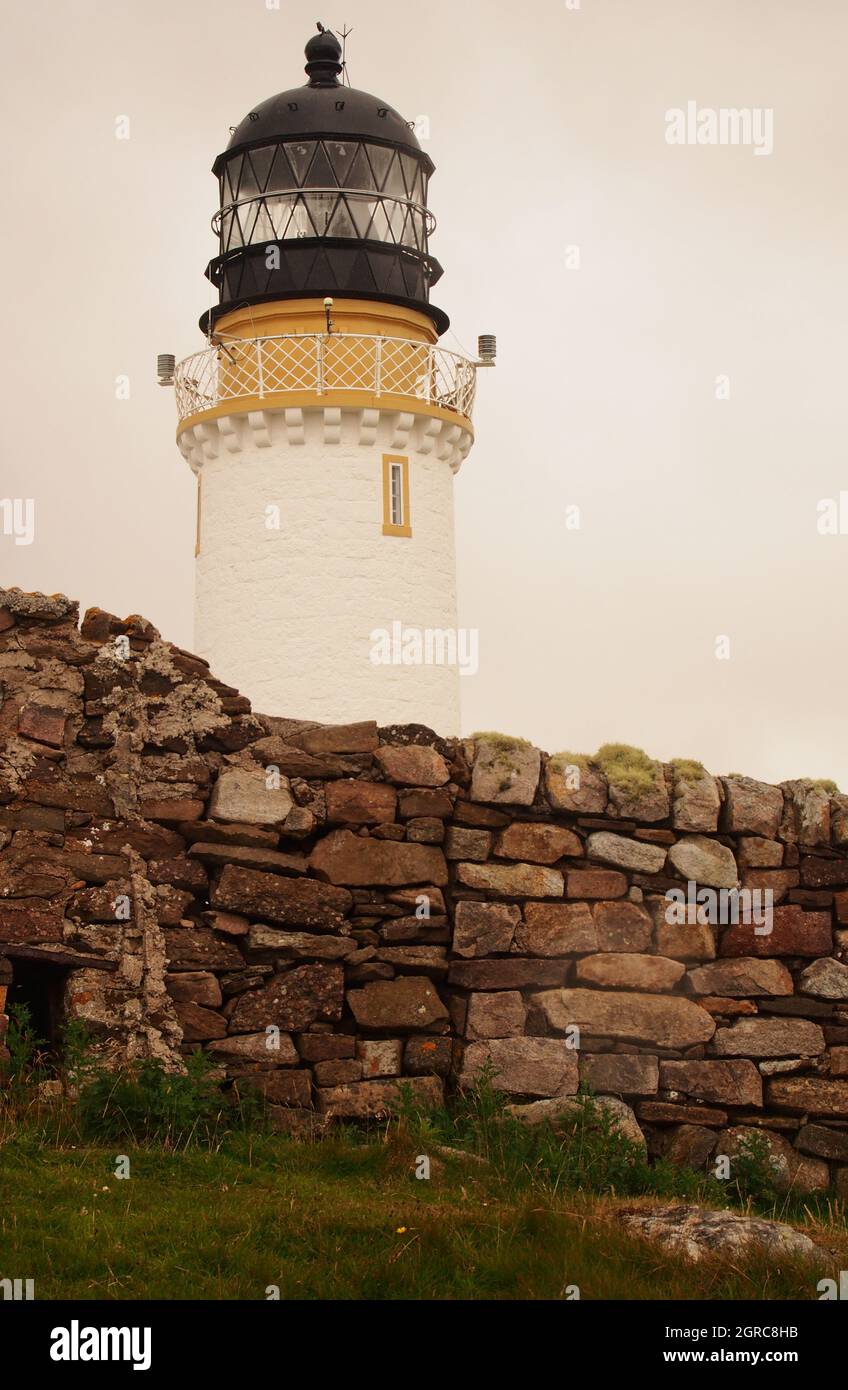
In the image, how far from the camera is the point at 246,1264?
6.63 meters

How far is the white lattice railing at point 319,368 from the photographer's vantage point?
2227 cm

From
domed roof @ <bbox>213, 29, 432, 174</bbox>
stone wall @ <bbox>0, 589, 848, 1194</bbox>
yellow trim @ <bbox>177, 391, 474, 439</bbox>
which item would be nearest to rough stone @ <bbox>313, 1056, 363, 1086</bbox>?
stone wall @ <bbox>0, 589, 848, 1194</bbox>

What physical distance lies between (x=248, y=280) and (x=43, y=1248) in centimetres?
1779

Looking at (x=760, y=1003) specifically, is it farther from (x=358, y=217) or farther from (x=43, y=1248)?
(x=358, y=217)

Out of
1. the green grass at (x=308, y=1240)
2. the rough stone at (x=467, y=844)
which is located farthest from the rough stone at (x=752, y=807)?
the green grass at (x=308, y=1240)

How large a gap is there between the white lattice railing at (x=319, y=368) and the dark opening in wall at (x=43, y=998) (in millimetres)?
13698

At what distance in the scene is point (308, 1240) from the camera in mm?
6922

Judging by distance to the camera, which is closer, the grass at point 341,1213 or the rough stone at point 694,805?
the grass at point 341,1213

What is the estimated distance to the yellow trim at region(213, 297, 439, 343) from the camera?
22.1 meters

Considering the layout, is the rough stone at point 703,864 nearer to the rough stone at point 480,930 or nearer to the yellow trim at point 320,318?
the rough stone at point 480,930

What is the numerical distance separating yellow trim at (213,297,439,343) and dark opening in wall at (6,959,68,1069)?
1406cm

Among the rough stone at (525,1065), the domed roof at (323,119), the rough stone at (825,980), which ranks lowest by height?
the rough stone at (525,1065)

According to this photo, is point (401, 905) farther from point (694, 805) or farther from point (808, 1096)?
point (808, 1096)
